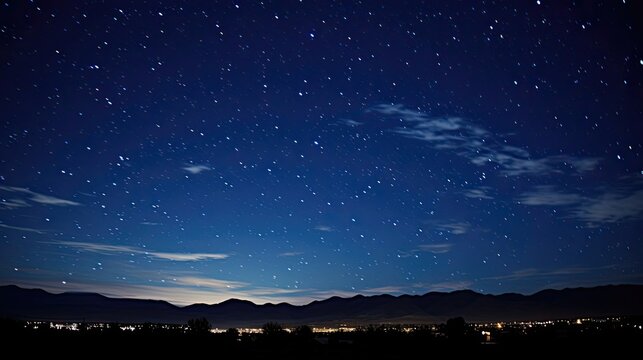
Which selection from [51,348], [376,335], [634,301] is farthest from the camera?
[634,301]

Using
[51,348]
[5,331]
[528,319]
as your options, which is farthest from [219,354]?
[528,319]

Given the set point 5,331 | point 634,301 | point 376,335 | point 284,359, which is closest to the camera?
point 5,331

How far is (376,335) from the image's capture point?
184 feet

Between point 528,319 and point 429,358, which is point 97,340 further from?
point 528,319

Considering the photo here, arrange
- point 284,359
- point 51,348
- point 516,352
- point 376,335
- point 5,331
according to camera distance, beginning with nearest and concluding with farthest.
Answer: point 51,348
point 5,331
point 284,359
point 516,352
point 376,335

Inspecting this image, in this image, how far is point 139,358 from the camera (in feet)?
90.0

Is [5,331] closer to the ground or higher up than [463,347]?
higher up

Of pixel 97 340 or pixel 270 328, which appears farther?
pixel 270 328

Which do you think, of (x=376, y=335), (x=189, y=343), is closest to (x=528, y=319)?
(x=376, y=335)

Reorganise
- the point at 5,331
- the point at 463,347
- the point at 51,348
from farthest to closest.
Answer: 1. the point at 463,347
2. the point at 5,331
3. the point at 51,348

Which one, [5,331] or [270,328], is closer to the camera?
[5,331]

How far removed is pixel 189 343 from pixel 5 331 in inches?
426

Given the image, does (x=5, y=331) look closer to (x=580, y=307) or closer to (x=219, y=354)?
(x=219, y=354)

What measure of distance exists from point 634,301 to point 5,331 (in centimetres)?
21239
